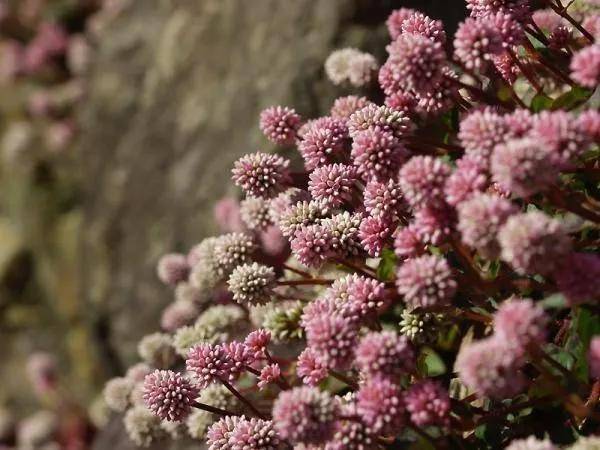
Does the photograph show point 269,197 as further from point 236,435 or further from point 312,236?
point 236,435

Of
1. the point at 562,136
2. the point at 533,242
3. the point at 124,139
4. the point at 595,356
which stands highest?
the point at 124,139

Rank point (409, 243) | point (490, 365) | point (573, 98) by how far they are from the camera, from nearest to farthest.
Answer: point (490, 365), point (409, 243), point (573, 98)

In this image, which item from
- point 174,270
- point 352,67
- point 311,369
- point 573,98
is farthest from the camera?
point 174,270

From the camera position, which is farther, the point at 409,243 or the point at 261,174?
the point at 261,174

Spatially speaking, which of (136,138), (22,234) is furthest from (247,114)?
(22,234)

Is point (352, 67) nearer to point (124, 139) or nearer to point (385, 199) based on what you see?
point (385, 199)

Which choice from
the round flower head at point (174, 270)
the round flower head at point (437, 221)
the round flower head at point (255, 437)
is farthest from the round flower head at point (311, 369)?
the round flower head at point (174, 270)

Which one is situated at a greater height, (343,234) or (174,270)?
(174,270)

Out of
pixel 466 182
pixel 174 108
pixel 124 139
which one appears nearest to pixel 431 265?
pixel 466 182
